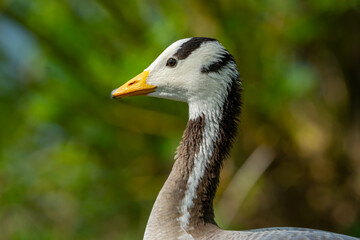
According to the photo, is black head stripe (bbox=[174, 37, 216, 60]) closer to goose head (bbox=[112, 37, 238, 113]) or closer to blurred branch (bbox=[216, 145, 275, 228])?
goose head (bbox=[112, 37, 238, 113])

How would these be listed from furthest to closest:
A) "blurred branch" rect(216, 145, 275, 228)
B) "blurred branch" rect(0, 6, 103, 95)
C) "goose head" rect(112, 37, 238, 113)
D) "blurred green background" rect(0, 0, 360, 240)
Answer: "blurred branch" rect(0, 6, 103, 95) < "blurred green background" rect(0, 0, 360, 240) < "blurred branch" rect(216, 145, 275, 228) < "goose head" rect(112, 37, 238, 113)

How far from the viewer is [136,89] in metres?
2.94

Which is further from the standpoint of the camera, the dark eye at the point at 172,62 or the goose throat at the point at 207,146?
the dark eye at the point at 172,62

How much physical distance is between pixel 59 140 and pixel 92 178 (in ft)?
2.45

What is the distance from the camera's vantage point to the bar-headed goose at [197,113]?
9.08 feet

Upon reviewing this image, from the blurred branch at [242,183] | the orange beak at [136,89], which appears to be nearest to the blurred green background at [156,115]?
the blurred branch at [242,183]

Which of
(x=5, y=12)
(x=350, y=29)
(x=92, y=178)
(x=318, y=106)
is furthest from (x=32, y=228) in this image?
(x=350, y=29)

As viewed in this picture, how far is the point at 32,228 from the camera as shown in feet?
22.4

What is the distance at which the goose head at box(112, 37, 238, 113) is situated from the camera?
115 inches

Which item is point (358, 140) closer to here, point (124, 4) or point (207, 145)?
point (124, 4)

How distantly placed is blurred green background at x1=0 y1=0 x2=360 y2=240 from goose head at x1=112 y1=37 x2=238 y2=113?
2.34m

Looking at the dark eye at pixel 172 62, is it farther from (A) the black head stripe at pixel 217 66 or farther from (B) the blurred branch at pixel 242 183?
(B) the blurred branch at pixel 242 183

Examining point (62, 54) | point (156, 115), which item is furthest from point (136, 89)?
point (62, 54)

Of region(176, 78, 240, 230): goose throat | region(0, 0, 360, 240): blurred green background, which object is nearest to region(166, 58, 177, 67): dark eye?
region(176, 78, 240, 230): goose throat
